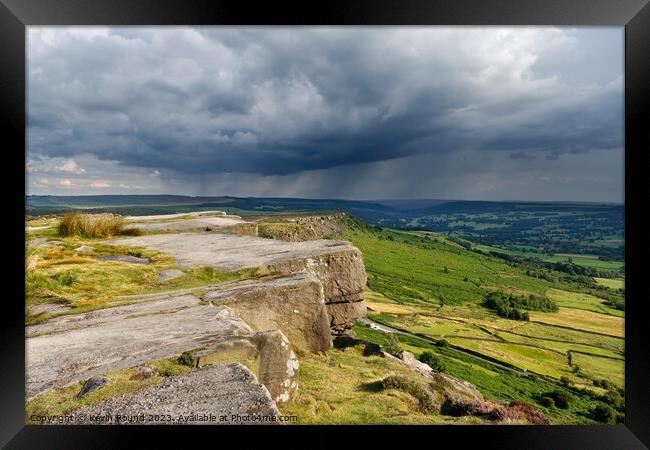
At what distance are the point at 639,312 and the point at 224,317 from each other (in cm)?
544

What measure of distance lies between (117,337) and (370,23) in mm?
5153

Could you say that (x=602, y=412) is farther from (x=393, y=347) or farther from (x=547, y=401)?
(x=393, y=347)

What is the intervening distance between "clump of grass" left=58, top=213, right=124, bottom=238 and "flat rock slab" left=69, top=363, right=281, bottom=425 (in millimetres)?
7462

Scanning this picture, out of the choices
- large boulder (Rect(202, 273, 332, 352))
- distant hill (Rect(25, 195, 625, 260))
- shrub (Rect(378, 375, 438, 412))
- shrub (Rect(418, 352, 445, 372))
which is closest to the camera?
shrub (Rect(378, 375, 438, 412))

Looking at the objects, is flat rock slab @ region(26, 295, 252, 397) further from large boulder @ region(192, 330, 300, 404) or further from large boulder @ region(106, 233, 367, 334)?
large boulder @ region(106, 233, 367, 334)

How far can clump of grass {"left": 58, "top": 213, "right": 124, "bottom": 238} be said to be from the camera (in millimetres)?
9547

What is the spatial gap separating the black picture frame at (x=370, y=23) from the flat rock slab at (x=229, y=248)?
3177 mm

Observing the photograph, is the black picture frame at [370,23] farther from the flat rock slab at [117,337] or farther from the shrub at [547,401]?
the shrub at [547,401]

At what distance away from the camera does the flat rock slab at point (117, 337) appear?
12.7 ft

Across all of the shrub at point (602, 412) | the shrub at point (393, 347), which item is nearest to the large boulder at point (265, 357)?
the shrub at point (393, 347)

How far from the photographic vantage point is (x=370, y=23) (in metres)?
4.23

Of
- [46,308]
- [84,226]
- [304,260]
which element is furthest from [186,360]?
[84,226]

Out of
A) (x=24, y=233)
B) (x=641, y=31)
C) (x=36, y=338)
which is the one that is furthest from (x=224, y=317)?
(x=641, y=31)

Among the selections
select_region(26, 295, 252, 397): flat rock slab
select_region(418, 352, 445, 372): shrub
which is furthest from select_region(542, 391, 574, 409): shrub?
select_region(26, 295, 252, 397): flat rock slab
